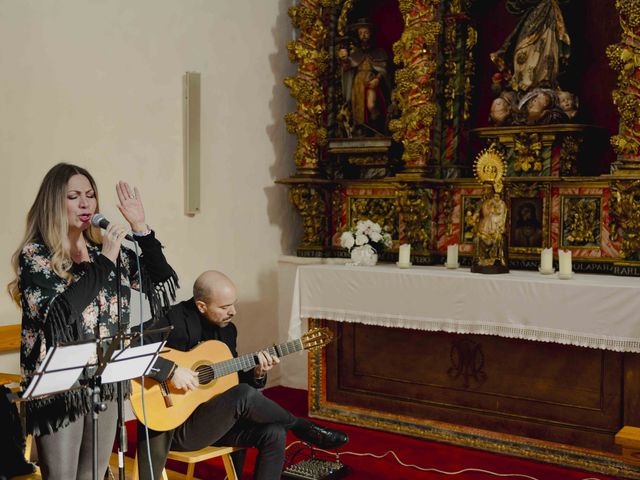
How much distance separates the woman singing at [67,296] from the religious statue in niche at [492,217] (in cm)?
288

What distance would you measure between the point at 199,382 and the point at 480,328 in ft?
6.73

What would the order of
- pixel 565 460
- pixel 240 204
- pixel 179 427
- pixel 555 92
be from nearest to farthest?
pixel 179 427, pixel 565 460, pixel 555 92, pixel 240 204

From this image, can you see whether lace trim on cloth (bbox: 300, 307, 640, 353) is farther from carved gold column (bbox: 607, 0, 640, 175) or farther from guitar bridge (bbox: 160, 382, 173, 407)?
guitar bridge (bbox: 160, 382, 173, 407)

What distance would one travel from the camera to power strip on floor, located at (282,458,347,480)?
4484mm

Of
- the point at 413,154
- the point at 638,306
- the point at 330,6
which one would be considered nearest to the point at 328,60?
the point at 330,6

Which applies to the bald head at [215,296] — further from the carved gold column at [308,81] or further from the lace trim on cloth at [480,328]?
the carved gold column at [308,81]

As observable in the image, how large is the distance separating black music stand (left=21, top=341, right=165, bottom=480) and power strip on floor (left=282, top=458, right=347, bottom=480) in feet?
6.00

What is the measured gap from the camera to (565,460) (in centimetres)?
487

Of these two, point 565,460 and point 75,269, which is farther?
point 565,460

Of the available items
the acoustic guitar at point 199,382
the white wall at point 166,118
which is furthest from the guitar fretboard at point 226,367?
the white wall at point 166,118

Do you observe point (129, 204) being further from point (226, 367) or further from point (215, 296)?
point (226, 367)

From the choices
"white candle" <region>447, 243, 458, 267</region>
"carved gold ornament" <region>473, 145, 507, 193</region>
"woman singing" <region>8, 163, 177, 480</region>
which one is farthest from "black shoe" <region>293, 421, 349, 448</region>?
"carved gold ornament" <region>473, 145, 507, 193</region>

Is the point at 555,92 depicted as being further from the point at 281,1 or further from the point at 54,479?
the point at 54,479

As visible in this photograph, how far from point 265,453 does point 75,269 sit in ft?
4.29
